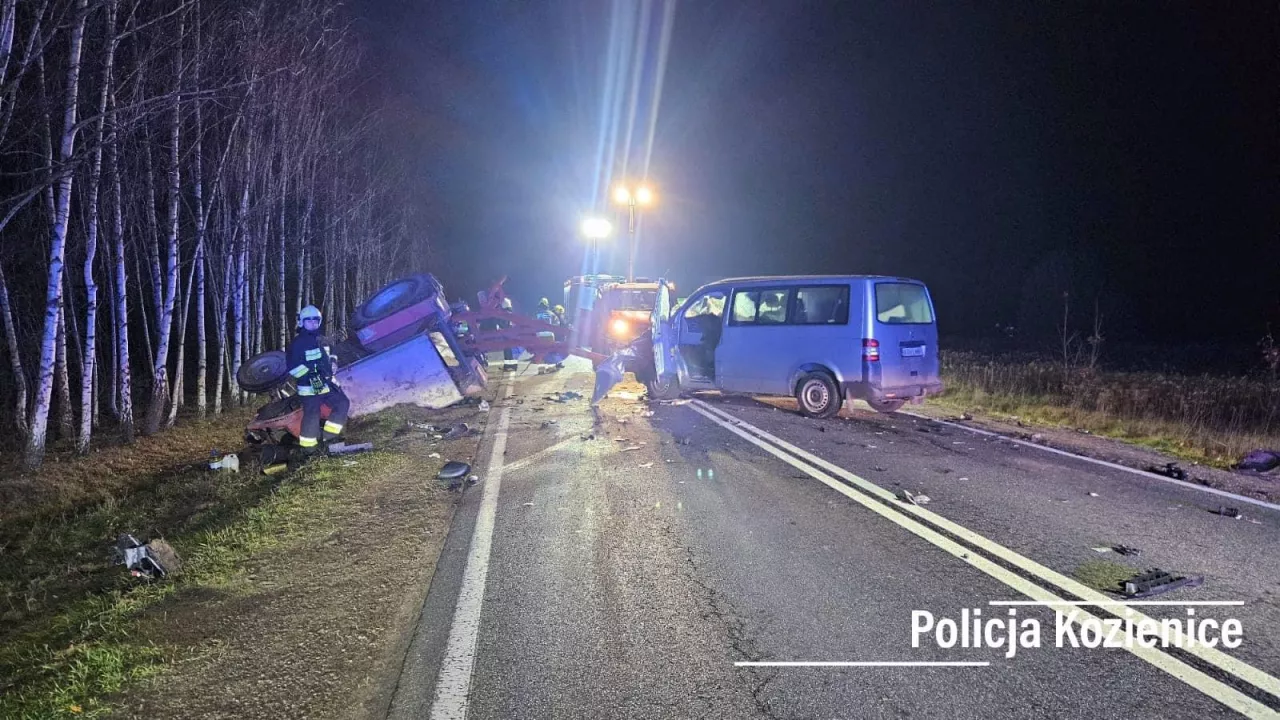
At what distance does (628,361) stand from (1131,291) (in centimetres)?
4582

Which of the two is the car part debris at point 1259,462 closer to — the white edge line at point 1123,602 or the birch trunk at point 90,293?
the white edge line at point 1123,602

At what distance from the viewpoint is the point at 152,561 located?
4.23 metres

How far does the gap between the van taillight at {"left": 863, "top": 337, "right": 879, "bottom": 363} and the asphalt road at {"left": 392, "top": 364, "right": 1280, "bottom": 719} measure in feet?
7.33

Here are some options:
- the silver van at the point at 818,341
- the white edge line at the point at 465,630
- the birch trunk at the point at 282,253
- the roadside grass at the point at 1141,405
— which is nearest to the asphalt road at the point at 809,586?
the white edge line at the point at 465,630

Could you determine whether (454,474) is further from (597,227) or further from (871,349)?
(597,227)

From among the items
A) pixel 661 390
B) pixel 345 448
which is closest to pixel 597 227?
pixel 661 390

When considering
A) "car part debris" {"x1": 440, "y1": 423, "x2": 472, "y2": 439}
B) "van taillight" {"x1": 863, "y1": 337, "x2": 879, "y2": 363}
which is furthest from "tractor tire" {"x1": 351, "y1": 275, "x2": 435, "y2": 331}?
"van taillight" {"x1": 863, "y1": 337, "x2": 879, "y2": 363}

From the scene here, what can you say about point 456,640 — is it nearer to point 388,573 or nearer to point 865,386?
point 388,573

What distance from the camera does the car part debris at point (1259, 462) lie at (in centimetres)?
671

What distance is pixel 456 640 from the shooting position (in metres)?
3.37

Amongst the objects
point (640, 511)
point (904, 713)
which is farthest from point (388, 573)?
point (904, 713)

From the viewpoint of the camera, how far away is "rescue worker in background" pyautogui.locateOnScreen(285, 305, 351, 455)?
767 centimetres

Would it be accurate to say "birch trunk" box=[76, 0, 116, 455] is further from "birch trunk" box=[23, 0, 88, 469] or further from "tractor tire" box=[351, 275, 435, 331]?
"tractor tire" box=[351, 275, 435, 331]

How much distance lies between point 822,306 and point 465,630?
7.64 m
